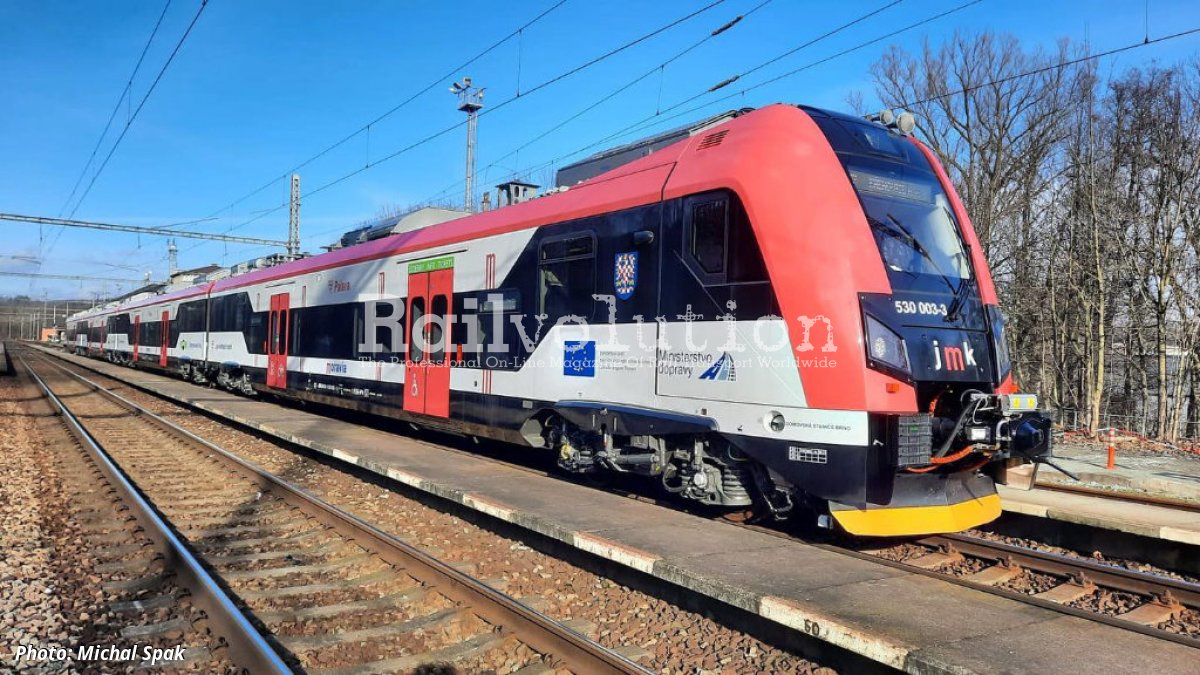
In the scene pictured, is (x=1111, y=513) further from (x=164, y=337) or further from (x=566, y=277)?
(x=164, y=337)

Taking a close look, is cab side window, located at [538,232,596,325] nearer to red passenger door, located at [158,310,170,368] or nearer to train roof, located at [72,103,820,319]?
train roof, located at [72,103,820,319]

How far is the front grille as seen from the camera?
5.40 m

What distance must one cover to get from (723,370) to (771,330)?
0.56 metres

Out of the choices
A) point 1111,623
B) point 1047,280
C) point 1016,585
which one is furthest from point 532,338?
point 1047,280

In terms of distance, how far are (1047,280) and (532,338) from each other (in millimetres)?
20651

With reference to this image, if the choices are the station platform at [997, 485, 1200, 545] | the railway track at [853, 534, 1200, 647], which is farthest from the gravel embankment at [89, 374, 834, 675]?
the station platform at [997, 485, 1200, 545]

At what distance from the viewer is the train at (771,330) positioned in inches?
220

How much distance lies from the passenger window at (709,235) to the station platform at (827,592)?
7.27ft

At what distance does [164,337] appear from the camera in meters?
27.0

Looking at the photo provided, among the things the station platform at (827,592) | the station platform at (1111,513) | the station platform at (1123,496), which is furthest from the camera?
the station platform at (1123,496)

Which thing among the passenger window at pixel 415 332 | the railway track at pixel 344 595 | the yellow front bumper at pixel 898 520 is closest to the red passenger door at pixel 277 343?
the passenger window at pixel 415 332

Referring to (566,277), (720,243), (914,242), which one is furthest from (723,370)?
(566,277)

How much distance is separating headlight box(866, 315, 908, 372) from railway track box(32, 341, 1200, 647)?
1.51 metres

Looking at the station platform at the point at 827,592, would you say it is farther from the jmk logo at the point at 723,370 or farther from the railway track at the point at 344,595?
the jmk logo at the point at 723,370
